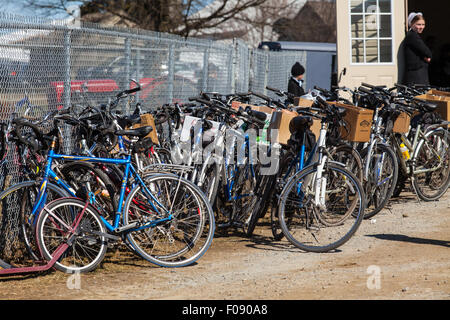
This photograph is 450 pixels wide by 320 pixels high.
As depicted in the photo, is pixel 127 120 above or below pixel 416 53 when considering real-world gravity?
below

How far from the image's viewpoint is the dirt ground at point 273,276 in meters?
5.06

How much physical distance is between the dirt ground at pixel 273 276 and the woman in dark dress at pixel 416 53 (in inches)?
229

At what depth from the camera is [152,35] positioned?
31.1 ft

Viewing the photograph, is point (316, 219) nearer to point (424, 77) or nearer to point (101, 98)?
point (101, 98)

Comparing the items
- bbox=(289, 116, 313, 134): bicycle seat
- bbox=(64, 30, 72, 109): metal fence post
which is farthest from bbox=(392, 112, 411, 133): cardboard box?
bbox=(64, 30, 72, 109): metal fence post

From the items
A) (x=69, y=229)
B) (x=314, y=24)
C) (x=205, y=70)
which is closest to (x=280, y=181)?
(x=69, y=229)

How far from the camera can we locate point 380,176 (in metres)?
7.41

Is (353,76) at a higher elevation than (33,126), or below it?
higher

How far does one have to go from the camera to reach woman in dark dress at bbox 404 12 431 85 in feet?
39.1

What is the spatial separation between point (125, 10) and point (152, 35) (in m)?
18.1

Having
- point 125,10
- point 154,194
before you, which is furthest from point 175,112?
point 125,10

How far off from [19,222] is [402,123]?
4290 millimetres

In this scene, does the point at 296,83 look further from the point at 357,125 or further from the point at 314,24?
the point at 314,24

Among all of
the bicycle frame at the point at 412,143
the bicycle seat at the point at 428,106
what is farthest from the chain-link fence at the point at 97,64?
the bicycle seat at the point at 428,106
